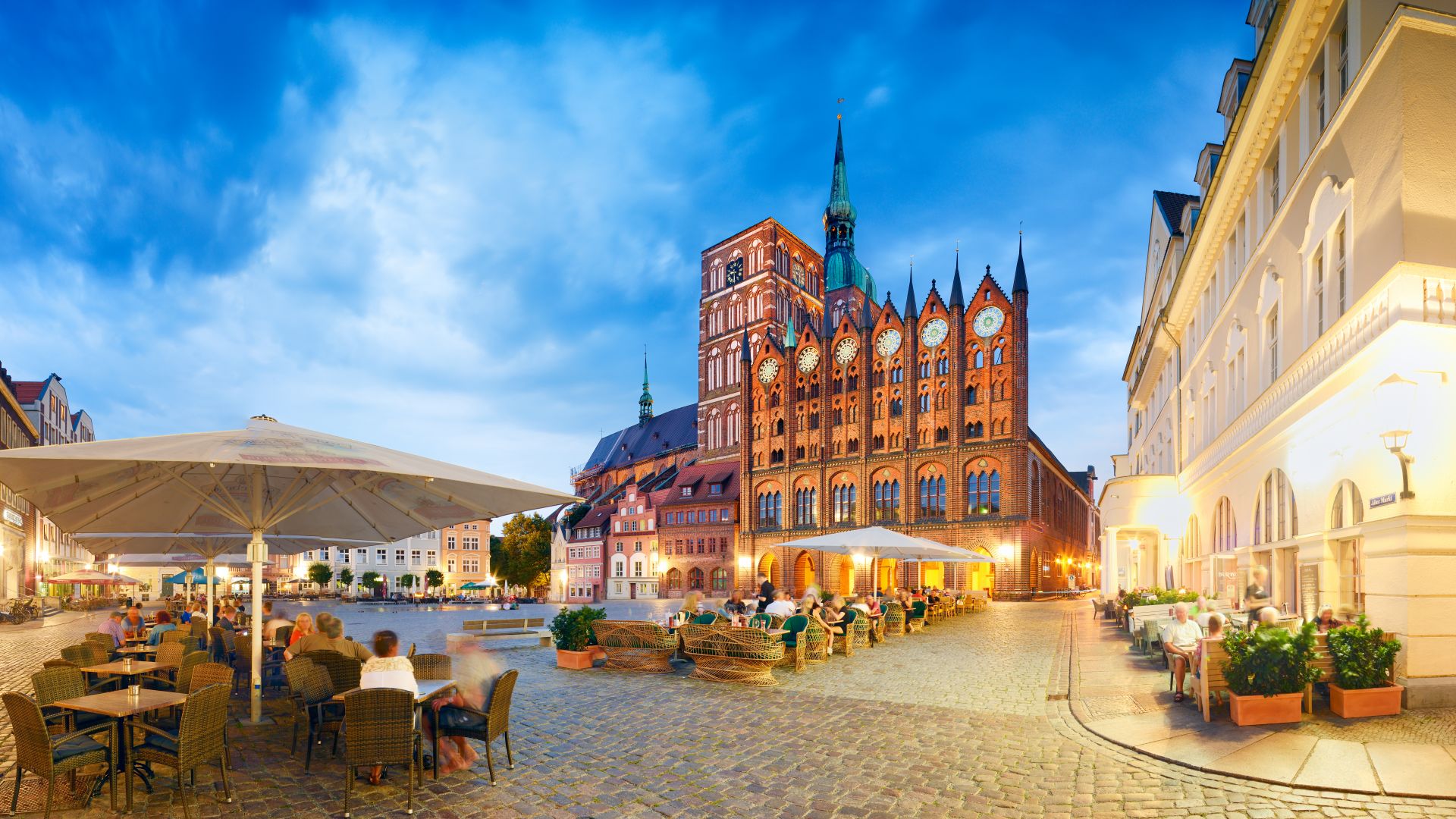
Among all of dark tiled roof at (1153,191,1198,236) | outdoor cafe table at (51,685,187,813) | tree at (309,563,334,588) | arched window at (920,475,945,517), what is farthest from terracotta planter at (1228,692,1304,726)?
tree at (309,563,334,588)

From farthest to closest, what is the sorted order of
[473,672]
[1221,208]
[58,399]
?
[58,399] < [1221,208] < [473,672]

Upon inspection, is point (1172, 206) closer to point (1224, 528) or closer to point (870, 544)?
point (1224, 528)

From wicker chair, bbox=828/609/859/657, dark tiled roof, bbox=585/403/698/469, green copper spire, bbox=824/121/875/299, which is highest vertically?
green copper spire, bbox=824/121/875/299

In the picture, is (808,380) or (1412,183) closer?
(1412,183)

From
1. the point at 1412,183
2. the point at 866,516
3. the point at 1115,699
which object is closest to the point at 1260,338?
the point at 1412,183

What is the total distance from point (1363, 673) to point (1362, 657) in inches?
6.6

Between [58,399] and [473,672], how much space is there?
227 ft

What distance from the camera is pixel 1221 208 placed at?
1802 cm

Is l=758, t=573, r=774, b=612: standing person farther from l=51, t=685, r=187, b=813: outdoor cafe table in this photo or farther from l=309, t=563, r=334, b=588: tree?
l=309, t=563, r=334, b=588: tree

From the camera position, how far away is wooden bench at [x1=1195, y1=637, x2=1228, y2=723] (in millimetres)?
8414

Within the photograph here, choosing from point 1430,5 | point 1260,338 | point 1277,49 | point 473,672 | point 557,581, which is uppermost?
point 1277,49

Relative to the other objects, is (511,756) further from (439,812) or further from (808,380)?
(808,380)

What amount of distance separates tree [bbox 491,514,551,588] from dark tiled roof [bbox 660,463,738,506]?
15138mm

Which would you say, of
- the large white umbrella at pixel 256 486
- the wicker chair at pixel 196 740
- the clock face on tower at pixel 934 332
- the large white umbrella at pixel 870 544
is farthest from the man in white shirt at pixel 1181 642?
the clock face on tower at pixel 934 332
